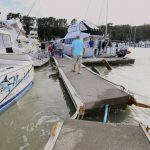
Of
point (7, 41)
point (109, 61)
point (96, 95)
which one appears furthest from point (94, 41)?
point (96, 95)

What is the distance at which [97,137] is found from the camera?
14.1ft

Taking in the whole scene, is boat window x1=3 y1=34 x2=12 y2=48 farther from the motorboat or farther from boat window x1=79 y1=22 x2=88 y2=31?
boat window x1=79 y1=22 x2=88 y2=31

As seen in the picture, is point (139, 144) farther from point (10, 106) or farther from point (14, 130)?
point (10, 106)

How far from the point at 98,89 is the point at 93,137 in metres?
4.22

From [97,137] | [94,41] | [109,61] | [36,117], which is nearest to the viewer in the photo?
[97,137]

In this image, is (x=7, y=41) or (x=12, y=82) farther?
(x=7, y=41)

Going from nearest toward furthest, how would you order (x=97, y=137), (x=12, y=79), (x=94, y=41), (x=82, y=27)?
(x=97, y=137), (x=12, y=79), (x=94, y=41), (x=82, y=27)

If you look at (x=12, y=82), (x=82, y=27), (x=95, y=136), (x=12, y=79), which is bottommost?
(x=95, y=136)

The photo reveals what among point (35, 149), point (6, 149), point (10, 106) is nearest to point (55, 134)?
point (35, 149)

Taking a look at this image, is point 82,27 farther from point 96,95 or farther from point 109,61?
point 96,95

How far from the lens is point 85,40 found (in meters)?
24.5

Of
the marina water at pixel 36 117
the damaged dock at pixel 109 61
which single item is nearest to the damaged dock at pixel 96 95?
the marina water at pixel 36 117

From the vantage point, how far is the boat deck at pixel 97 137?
156 inches

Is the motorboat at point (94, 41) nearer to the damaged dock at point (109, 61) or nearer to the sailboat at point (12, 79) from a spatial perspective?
the damaged dock at point (109, 61)
